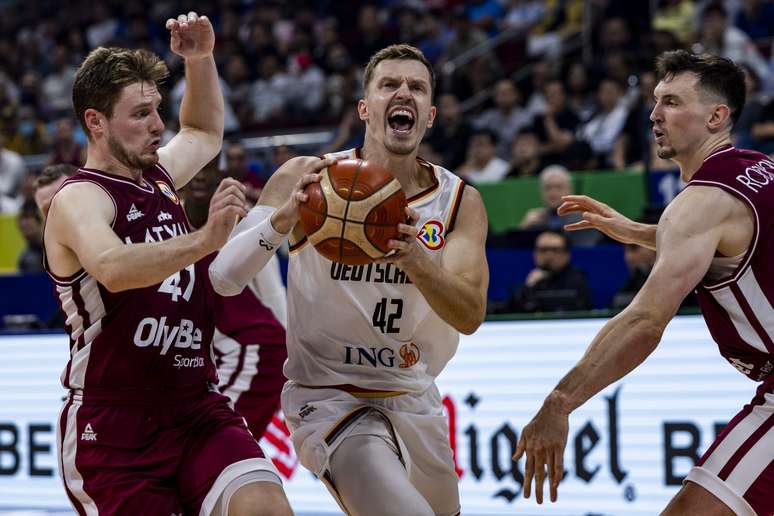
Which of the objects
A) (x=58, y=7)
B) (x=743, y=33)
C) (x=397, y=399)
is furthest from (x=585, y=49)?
(x=58, y=7)

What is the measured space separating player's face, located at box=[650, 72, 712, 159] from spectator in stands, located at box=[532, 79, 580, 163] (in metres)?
6.71

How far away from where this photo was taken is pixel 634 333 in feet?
12.5

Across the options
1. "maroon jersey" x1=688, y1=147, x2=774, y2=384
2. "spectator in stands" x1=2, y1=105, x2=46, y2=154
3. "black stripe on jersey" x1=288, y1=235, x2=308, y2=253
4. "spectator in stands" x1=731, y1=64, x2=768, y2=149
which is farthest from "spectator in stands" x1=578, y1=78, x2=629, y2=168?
"spectator in stands" x1=2, y1=105, x2=46, y2=154

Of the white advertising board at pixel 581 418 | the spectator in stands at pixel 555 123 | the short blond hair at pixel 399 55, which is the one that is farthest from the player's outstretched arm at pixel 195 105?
the spectator in stands at pixel 555 123

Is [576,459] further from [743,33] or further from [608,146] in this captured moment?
[743,33]

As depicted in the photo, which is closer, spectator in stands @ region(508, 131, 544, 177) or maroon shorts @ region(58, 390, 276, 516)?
maroon shorts @ region(58, 390, 276, 516)

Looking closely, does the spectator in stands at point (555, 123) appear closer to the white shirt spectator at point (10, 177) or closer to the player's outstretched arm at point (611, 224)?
the player's outstretched arm at point (611, 224)

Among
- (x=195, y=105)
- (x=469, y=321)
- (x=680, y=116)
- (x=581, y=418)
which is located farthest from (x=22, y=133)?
(x=680, y=116)

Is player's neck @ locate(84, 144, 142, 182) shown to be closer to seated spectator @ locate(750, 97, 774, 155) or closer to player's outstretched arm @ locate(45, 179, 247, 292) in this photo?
player's outstretched arm @ locate(45, 179, 247, 292)

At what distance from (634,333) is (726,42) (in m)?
8.29

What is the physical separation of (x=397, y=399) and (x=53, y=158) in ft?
33.0

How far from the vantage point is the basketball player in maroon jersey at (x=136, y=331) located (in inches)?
158

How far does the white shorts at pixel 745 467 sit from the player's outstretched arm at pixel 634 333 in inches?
22.4

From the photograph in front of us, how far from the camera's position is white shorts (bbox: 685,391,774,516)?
4.01m
